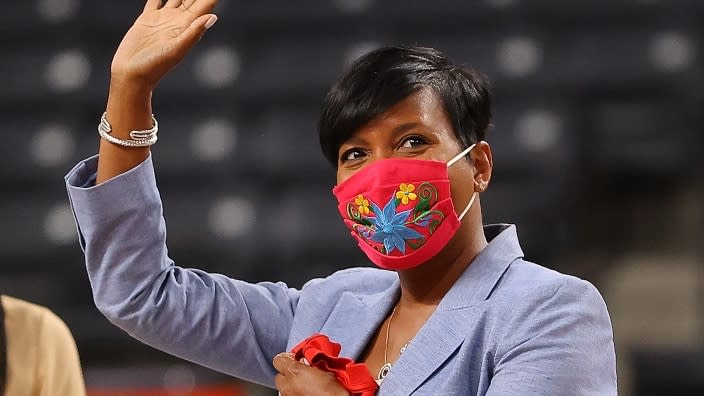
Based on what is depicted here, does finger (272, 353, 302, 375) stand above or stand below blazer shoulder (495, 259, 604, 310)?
below

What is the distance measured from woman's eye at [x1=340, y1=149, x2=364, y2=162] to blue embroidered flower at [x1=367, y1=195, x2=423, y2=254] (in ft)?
0.21

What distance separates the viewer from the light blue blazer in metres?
0.99

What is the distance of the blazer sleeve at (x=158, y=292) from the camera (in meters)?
1.09

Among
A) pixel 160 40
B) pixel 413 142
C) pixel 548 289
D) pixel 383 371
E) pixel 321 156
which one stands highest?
pixel 160 40

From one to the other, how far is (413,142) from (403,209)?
7 cm

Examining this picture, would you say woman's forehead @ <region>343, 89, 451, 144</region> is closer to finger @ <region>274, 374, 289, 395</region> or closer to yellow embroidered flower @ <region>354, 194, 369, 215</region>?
yellow embroidered flower @ <region>354, 194, 369, 215</region>

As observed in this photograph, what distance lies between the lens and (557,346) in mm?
979

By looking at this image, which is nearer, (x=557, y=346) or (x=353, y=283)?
(x=557, y=346)

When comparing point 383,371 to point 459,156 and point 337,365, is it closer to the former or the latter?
point 337,365

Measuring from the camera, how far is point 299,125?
296cm

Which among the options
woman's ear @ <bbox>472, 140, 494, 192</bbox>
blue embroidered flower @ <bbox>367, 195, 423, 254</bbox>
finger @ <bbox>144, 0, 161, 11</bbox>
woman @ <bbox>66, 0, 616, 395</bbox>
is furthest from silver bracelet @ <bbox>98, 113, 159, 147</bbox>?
woman's ear @ <bbox>472, 140, 494, 192</bbox>

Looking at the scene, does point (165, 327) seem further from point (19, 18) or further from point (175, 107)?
point (19, 18)

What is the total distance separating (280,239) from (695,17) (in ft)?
4.34

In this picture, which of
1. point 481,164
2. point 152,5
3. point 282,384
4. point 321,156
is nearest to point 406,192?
point 481,164
